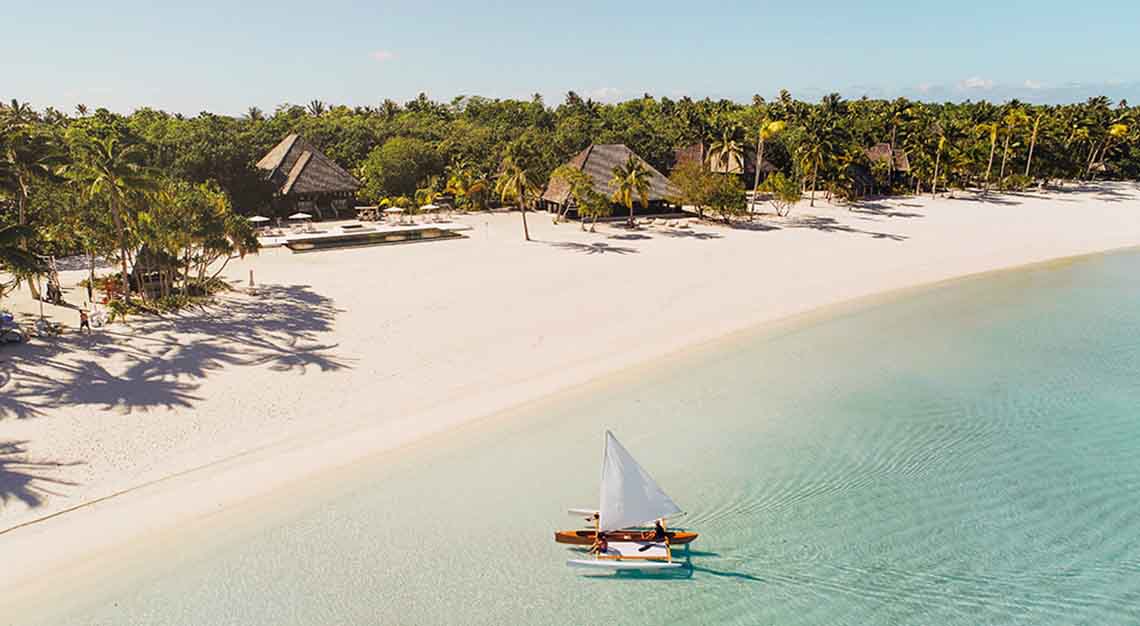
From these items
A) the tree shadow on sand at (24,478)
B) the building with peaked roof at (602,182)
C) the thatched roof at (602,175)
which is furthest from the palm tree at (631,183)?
the tree shadow on sand at (24,478)

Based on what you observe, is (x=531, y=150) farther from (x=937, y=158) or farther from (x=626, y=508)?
(x=937, y=158)

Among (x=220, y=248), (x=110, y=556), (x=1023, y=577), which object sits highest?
(x=220, y=248)

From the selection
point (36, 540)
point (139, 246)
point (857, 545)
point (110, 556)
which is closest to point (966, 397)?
point (857, 545)

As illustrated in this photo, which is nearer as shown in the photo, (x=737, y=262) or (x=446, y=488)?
(x=446, y=488)

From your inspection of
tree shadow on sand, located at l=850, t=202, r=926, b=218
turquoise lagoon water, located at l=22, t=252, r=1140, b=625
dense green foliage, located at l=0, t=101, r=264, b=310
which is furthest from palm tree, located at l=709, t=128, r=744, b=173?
dense green foliage, located at l=0, t=101, r=264, b=310

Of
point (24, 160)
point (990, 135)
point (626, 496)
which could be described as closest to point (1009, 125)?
point (990, 135)

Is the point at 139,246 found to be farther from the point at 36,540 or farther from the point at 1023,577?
the point at 1023,577

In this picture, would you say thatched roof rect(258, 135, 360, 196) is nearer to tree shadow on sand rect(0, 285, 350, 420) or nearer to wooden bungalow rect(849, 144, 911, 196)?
tree shadow on sand rect(0, 285, 350, 420)
